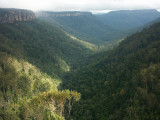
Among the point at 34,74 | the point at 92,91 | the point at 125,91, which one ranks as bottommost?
the point at 92,91

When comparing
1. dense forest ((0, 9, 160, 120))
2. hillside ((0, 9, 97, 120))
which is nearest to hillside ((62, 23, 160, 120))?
dense forest ((0, 9, 160, 120))

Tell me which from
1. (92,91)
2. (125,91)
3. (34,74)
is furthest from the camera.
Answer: (34,74)

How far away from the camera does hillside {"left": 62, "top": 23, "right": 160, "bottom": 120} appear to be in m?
49.1

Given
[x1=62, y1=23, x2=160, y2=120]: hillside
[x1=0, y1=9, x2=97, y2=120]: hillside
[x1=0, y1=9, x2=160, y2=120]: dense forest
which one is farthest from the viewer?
[x1=0, y1=9, x2=97, y2=120]: hillside

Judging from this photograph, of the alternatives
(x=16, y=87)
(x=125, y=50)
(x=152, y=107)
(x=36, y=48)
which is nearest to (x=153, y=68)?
(x=152, y=107)

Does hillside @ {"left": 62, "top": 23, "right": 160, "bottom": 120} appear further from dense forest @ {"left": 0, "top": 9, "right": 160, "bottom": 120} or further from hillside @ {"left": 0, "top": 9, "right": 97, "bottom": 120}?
hillside @ {"left": 0, "top": 9, "right": 97, "bottom": 120}

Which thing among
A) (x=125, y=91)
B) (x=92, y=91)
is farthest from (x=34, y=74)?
(x=125, y=91)

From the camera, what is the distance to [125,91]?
60312mm

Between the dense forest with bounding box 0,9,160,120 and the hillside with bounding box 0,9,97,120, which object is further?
the hillside with bounding box 0,9,97,120

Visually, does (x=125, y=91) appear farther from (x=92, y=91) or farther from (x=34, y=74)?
(x=34, y=74)

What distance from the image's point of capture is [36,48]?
137125 mm

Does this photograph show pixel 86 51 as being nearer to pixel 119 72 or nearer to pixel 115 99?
pixel 119 72

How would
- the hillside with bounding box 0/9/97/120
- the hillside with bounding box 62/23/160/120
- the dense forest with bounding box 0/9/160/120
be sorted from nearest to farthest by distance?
the hillside with bounding box 62/23/160/120 < the dense forest with bounding box 0/9/160/120 < the hillside with bounding box 0/9/97/120

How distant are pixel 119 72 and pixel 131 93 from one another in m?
21.0
